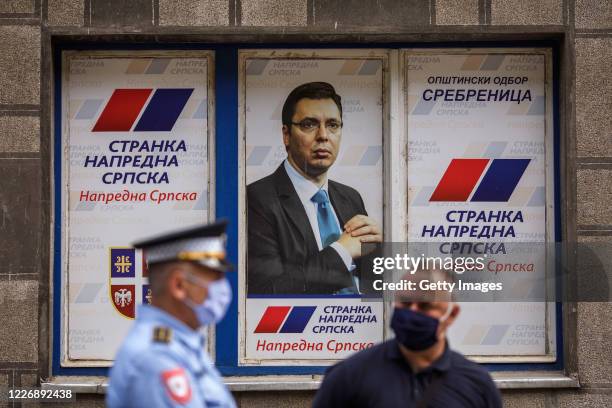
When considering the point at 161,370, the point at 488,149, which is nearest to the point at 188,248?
the point at 161,370

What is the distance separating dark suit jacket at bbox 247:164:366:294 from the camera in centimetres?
815

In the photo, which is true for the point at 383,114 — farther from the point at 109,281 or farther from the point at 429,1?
the point at 109,281

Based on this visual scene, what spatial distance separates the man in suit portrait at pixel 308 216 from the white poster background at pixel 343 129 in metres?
0.07

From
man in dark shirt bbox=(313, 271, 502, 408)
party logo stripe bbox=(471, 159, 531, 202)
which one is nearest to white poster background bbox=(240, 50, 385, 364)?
party logo stripe bbox=(471, 159, 531, 202)

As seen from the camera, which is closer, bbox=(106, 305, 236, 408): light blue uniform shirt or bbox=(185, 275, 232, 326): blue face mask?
bbox=(106, 305, 236, 408): light blue uniform shirt

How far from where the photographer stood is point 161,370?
3230 millimetres

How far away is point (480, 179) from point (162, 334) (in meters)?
5.33

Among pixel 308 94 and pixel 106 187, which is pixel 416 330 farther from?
pixel 106 187

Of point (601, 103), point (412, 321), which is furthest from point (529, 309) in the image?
point (412, 321)

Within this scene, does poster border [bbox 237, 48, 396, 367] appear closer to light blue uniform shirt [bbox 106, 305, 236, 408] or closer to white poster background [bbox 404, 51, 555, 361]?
white poster background [bbox 404, 51, 555, 361]

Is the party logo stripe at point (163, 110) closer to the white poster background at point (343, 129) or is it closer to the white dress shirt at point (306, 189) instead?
the white poster background at point (343, 129)

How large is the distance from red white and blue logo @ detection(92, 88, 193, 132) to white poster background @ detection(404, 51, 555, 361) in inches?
78.5

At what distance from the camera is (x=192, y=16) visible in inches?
315

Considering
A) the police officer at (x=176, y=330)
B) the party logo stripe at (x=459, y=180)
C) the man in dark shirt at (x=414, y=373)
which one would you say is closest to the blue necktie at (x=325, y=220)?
the party logo stripe at (x=459, y=180)
